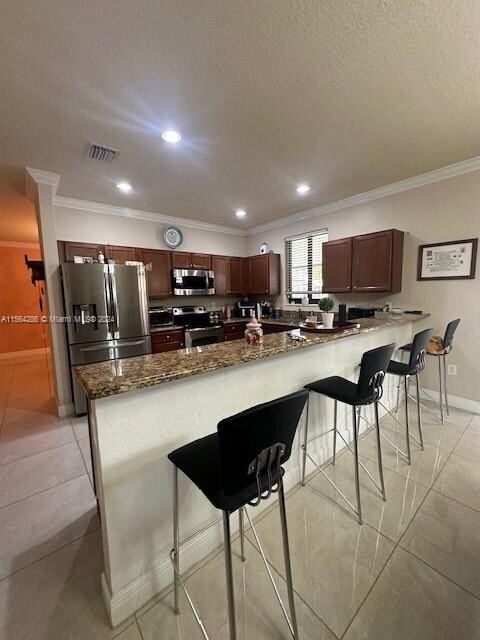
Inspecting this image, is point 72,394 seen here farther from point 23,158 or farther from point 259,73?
point 259,73

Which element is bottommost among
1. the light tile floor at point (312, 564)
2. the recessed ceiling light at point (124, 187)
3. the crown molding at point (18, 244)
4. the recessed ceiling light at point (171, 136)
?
the light tile floor at point (312, 564)

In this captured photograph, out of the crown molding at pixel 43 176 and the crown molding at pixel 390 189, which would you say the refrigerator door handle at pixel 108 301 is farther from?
the crown molding at pixel 390 189

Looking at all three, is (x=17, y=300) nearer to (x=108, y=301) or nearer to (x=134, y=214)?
(x=134, y=214)

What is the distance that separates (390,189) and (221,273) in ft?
9.45

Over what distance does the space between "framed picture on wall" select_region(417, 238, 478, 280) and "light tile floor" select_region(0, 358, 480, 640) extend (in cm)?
181

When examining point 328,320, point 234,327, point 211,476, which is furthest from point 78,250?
point 211,476

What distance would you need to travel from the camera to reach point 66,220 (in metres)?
3.50

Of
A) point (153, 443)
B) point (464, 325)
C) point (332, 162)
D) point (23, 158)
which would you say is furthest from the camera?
point (464, 325)

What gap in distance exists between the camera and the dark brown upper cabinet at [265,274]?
→ 475 cm

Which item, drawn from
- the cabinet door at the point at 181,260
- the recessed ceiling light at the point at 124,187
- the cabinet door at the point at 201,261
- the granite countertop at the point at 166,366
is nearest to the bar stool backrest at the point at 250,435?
the granite countertop at the point at 166,366

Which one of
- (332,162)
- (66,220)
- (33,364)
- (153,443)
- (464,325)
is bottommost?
(33,364)

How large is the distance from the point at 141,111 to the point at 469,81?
2.17 m

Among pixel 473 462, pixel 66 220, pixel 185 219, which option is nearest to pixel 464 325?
pixel 473 462

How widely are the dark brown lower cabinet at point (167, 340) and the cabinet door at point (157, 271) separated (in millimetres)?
672
